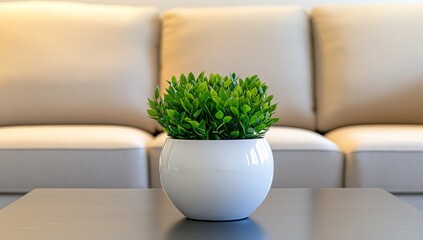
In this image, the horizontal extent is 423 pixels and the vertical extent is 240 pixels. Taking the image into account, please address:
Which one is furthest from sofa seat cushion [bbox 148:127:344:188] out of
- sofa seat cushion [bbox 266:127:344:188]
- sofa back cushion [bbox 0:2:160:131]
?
sofa back cushion [bbox 0:2:160:131]

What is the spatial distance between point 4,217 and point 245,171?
42 cm

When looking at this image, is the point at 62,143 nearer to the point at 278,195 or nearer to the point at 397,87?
Answer: the point at 278,195

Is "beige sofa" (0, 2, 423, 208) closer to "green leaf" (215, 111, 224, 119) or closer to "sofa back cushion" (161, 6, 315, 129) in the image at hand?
"sofa back cushion" (161, 6, 315, 129)

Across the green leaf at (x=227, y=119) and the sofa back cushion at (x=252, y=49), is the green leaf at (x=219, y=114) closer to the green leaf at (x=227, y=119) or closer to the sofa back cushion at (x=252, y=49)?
the green leaf at (x=227, y=119)

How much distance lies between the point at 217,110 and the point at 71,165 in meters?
1.05

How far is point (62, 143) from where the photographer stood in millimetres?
2020

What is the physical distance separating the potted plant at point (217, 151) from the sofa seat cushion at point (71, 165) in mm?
919

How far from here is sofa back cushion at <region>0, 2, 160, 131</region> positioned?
2.51 metres

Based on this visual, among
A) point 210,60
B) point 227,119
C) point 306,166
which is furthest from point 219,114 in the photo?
point 210,60

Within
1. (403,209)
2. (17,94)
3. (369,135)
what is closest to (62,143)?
(17,94)

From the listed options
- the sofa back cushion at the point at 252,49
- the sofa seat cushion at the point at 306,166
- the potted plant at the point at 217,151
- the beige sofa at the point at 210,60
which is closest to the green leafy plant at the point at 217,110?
the potted plant at the point at 217,151

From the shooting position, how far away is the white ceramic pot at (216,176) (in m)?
1.06

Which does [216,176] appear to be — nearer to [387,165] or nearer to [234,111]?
[234,111]

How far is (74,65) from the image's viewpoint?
8.36 ft
